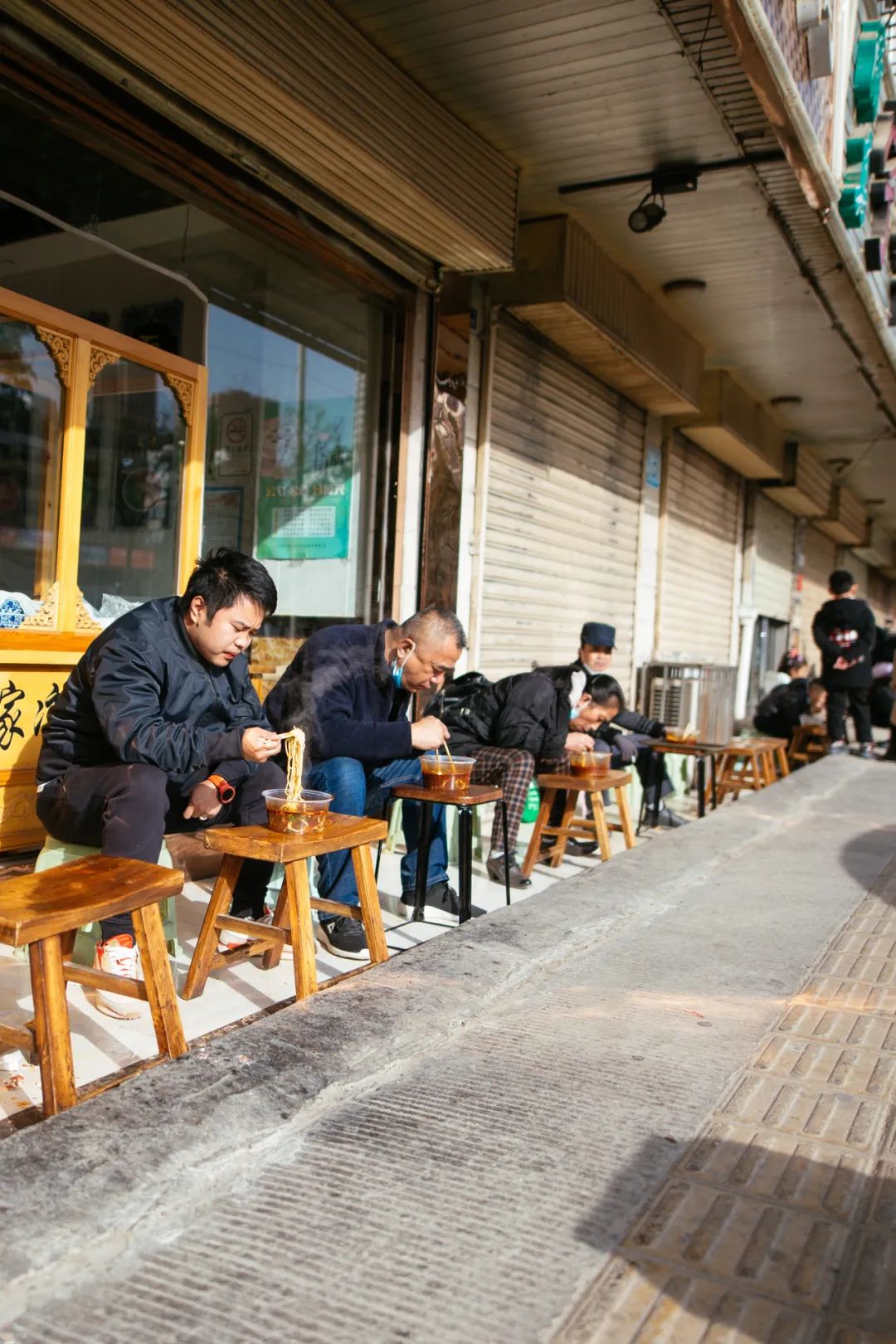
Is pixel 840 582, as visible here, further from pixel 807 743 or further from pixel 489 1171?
pixel 489 1171

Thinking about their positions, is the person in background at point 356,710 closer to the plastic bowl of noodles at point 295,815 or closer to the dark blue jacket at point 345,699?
the dark blue jacket at point 345,699

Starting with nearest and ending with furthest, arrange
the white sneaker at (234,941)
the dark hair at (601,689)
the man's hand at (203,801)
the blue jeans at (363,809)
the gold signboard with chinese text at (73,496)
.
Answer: the man's hand at (203,801), the white sneaker at (234,941), the blue jeans at (363,809), the gold signboard with chinese text at (73,496), the dark hair at (601,689)

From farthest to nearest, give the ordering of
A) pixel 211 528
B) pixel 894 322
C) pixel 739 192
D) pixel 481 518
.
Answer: pixel 894 322 → pixel 481 518 → pixel 739 192 → pixel 211 528

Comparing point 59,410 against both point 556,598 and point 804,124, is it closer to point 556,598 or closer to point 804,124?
point 804,124

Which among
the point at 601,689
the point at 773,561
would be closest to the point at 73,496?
the point at 601,689

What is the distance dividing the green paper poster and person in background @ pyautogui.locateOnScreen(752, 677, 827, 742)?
6529 millimetres

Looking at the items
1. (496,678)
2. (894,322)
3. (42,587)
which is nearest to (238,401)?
(42,587)

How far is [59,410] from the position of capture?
5.03 m

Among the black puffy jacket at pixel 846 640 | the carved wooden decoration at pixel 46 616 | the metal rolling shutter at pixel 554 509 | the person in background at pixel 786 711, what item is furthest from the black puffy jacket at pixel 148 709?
the black puffy jacket at pixel 846 640

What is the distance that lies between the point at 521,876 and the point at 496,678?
9.31 ft

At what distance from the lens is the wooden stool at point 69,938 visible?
94.3 inches

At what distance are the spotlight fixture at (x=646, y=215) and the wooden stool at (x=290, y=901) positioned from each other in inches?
205

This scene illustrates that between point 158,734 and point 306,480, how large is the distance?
12.4ft

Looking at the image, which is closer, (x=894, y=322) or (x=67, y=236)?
(x=67, y=236)
